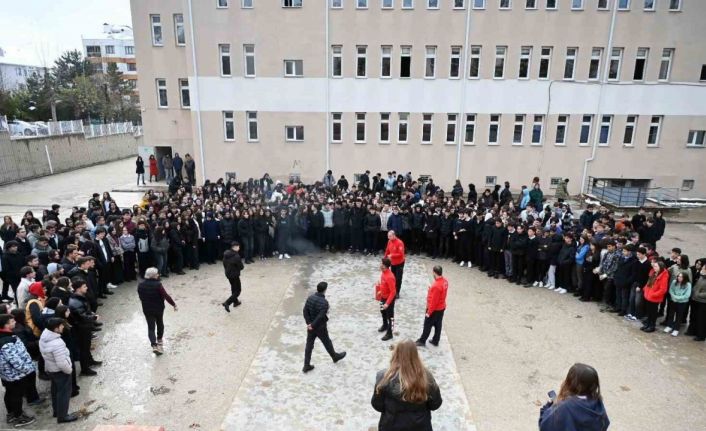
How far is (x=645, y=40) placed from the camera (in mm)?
20219

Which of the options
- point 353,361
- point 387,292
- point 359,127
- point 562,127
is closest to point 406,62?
point 359,127

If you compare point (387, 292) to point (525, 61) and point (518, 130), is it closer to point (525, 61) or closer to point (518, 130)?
point (518, 130)

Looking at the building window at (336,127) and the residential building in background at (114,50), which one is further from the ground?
the residential building in background at (114,50)

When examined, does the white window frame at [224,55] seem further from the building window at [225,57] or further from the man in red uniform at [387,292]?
the man in red uniform at [387,292]

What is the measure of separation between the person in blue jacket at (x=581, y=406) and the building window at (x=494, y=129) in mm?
18825

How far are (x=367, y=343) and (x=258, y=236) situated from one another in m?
5.72

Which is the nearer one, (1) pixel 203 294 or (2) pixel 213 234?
(1) pixel 203 294

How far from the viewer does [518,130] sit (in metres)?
21.3

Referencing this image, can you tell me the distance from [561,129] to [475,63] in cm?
507

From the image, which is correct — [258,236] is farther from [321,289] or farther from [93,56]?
[93,56]

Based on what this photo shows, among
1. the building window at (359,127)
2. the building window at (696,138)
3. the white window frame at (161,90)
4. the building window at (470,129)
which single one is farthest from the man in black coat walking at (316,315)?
the building window at (696,138)

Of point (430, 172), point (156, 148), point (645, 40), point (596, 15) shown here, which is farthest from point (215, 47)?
point (645, 40)

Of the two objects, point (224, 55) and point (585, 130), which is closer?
point (224, 55)

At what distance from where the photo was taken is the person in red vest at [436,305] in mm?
7668
